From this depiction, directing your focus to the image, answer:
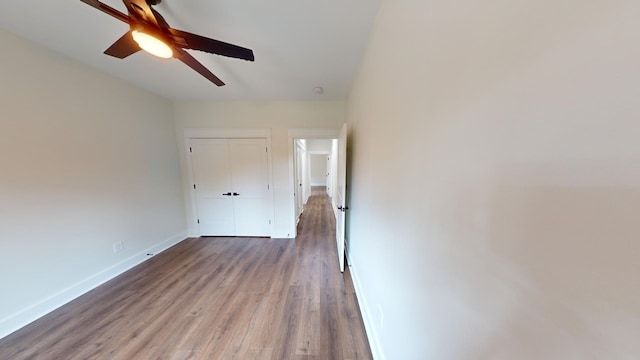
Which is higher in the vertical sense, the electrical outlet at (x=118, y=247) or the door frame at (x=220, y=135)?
the door frame at (x=220, y=135)

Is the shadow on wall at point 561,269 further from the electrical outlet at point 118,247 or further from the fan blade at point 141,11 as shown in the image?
the electrical outlet at point 118,247

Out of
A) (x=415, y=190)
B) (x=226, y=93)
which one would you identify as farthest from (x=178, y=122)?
(x=415, y=190)

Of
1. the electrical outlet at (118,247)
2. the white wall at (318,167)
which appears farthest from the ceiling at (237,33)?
the white wall at (318,167)

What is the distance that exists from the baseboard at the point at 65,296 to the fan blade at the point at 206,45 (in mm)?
2643

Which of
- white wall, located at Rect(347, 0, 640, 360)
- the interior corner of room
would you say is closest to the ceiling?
the interior corner of room

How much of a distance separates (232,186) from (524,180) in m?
3.78

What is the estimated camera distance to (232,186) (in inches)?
142

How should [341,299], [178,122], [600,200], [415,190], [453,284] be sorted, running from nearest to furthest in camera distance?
[600,200], [453,284], [415,190], [341,299], [178,122]

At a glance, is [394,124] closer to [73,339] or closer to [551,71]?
[551,71]

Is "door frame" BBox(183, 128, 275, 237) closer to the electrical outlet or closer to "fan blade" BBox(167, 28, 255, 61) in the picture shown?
the electrical outlet

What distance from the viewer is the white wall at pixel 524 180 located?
0.26 metres

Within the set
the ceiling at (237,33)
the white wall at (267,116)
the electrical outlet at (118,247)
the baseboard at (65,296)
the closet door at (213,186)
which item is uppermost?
the ceiling at (237,33)

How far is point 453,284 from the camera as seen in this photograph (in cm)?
60

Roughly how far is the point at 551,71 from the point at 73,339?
9.92ft
